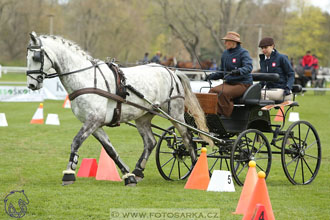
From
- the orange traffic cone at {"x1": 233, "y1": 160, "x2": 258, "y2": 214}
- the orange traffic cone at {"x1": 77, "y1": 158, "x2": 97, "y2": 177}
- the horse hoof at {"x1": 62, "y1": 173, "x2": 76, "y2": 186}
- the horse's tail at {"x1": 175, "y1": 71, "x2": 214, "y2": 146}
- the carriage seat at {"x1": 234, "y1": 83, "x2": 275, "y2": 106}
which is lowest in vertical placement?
the orange traffic cone at {"x1": 77, "y1": 158, "x2": 97, "y2": 177}

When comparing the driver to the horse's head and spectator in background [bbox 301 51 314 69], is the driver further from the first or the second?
spectator in background [bbox 301 51 314 69]

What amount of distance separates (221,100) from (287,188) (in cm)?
159

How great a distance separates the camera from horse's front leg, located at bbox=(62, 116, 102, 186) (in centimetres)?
769

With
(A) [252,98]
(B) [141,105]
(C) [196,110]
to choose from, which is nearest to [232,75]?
(A) [252,98]

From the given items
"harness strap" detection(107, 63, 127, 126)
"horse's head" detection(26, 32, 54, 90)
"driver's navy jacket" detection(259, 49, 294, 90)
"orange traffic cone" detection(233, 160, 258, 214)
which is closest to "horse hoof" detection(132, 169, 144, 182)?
"harness strap" detection(107, 63, 127, 126)

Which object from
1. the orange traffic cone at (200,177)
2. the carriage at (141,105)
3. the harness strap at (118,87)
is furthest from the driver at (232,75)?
the harness strap at (118,87)

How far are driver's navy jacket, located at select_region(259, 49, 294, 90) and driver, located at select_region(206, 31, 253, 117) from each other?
2.41ft

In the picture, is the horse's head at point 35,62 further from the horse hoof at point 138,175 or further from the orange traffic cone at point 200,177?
the orange traffic cone at point 200,177

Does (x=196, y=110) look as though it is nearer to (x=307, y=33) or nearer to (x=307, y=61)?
(x=307, y=61)

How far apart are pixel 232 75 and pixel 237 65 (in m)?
0.20

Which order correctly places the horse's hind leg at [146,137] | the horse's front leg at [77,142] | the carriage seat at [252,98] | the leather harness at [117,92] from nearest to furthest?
the horse's front leg at [77,142] < the leather harness at [117,92] < the carriage seat at [252,98] < the horse's hind leg at [146,137]

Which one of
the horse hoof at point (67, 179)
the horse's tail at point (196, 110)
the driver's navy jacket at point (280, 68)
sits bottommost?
the horse hoof at point (67, 179)

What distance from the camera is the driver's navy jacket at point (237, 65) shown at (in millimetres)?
8602

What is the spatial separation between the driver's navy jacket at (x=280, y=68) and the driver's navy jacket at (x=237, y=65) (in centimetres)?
72
